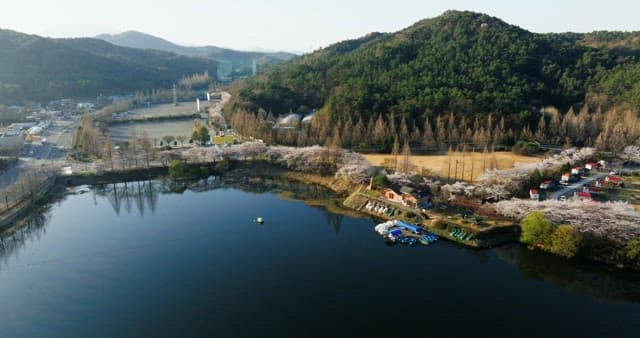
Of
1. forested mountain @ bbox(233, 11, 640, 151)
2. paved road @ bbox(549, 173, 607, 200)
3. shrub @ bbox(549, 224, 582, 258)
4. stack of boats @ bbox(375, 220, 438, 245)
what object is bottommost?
stack of boats @ bbox(375, 220, 438, 245)

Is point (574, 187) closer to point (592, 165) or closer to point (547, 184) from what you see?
point (547, 184)

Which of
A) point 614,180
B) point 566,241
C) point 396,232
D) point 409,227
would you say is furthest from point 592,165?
point 396,232

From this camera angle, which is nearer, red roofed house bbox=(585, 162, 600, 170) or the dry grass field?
the dry grass field

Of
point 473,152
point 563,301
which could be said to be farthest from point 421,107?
point 563,301

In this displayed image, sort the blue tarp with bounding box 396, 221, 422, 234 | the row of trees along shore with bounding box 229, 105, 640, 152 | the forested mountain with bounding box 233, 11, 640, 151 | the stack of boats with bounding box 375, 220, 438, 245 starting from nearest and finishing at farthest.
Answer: the stack of boats with bounding box 375, 220, 438, 245 → the blue tarp with bounding box 396, 221, 422, 234 → the row of trees along shore with bounding box 229, 105, 640, 152 → the forested mountain with bounding box 233, 11, 640, 151

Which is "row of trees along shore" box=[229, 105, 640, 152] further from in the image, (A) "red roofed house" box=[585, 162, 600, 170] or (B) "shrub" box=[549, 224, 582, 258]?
(B) "shrub" box=[549, 224, 582, 258]

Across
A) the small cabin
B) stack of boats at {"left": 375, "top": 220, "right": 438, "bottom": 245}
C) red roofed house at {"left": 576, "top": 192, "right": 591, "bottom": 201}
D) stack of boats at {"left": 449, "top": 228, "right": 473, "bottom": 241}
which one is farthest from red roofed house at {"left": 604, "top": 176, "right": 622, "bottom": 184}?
stack of boats at {"left": 375, "top": 220, "right": 438, "bottom": 245}

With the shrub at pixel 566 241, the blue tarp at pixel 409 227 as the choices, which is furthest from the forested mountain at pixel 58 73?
the shrub at pixel 566 241
